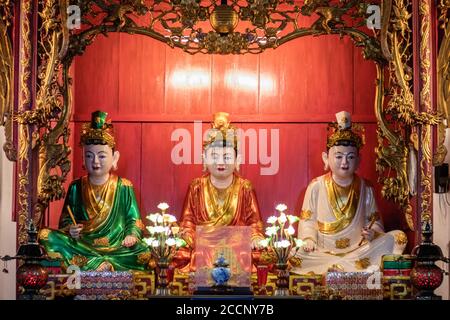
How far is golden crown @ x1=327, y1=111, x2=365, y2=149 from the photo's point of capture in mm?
10023

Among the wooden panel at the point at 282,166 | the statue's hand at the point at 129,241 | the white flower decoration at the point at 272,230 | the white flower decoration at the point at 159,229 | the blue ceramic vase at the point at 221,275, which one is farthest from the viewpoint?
the wooden panel at the point at 282,166

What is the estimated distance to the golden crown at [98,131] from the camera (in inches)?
396

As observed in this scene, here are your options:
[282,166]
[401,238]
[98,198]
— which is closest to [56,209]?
[98,198]

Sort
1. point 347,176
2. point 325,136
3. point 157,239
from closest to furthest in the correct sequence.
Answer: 1. point 157,239
2. point 347,176
3. point 325,136

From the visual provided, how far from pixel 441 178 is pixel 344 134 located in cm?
117

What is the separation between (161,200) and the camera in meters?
10.8

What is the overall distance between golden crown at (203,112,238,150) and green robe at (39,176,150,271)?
2.62ft

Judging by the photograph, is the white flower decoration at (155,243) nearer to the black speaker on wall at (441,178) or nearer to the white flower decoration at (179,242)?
the white flower decoration at (179,242)

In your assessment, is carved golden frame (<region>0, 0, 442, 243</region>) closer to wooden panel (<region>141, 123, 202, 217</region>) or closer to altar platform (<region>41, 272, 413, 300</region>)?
altar platform (<region>41, 272, 413, 300</region>)

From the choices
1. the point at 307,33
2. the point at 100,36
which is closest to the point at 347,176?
the point at 307,33

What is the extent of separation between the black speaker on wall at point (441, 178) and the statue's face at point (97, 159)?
2782 mm

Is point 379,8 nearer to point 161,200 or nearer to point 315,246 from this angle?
point 315,246

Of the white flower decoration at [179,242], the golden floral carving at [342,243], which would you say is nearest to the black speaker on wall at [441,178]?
the golden floral carving at [342,243]

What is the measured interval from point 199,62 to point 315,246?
7.42 ft
